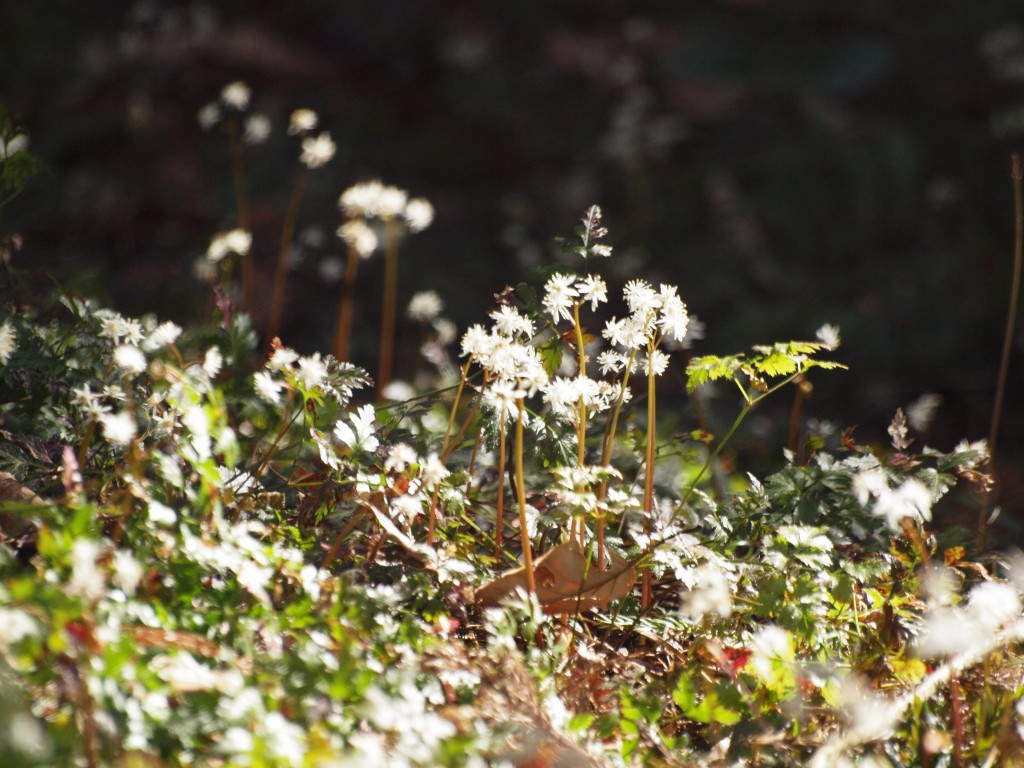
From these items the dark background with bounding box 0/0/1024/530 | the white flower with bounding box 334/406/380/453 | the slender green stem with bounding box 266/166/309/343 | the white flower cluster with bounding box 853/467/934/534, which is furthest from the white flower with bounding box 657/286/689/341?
the dark background with bounding box 0/0/1024/530

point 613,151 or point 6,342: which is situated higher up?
point 613,151

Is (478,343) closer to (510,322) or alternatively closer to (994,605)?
(510,322)

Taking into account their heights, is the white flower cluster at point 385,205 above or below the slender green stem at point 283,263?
below

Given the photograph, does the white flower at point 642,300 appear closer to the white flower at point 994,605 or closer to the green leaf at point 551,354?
the green leaf at point 551,354

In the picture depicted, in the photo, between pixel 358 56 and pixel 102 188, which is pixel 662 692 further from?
Result: pixel 358 56

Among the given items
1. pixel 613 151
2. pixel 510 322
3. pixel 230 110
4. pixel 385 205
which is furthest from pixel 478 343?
pixel 613 151

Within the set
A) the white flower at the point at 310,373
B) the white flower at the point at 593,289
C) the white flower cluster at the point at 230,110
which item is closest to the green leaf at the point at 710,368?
the white flower at the point at 593,289
